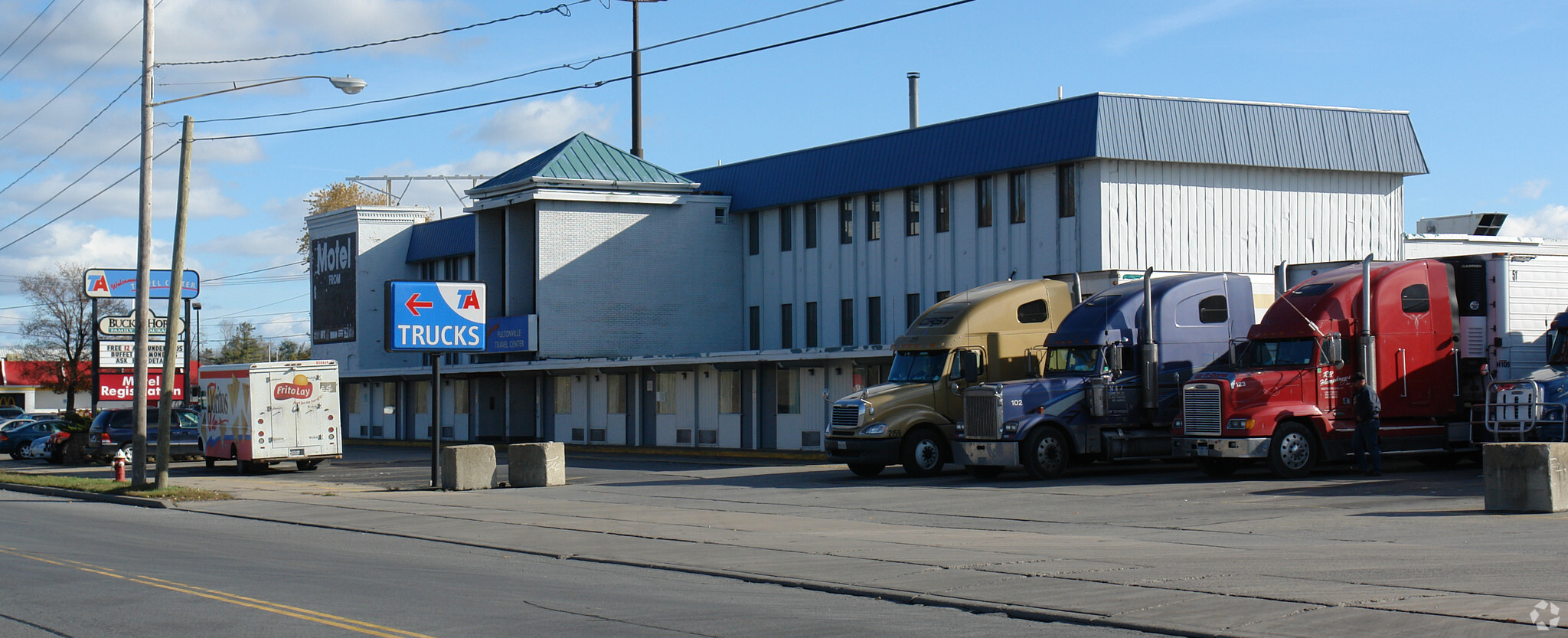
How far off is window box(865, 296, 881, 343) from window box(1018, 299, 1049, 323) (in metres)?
14.7

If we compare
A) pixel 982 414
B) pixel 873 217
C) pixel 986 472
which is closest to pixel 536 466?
pixel 986 472

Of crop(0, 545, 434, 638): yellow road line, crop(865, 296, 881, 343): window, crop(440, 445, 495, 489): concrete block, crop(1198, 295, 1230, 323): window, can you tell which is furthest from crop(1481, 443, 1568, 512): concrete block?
crop(865, 296, 881, 343): window

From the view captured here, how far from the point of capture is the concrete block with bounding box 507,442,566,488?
86.7ft

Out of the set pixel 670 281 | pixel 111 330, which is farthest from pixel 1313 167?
pixel 111 330

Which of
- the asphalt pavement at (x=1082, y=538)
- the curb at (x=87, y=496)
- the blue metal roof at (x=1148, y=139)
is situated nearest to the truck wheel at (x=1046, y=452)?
the asphalt pavement at (x=1082, y=538)

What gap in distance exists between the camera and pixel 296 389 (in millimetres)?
32469

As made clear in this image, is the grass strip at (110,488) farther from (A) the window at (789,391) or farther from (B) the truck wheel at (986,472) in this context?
(A) the window at (789,391)

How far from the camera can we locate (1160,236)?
34875mm

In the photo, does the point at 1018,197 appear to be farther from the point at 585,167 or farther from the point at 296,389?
the point at 296,389

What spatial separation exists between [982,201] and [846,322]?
7.03m

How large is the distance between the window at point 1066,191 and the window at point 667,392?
13.2m

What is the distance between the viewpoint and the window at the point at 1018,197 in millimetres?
36062

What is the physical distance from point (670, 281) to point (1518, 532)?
116ft

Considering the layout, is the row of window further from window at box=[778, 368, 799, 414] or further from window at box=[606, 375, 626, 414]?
window at box=[606, 375, 626, 414]
